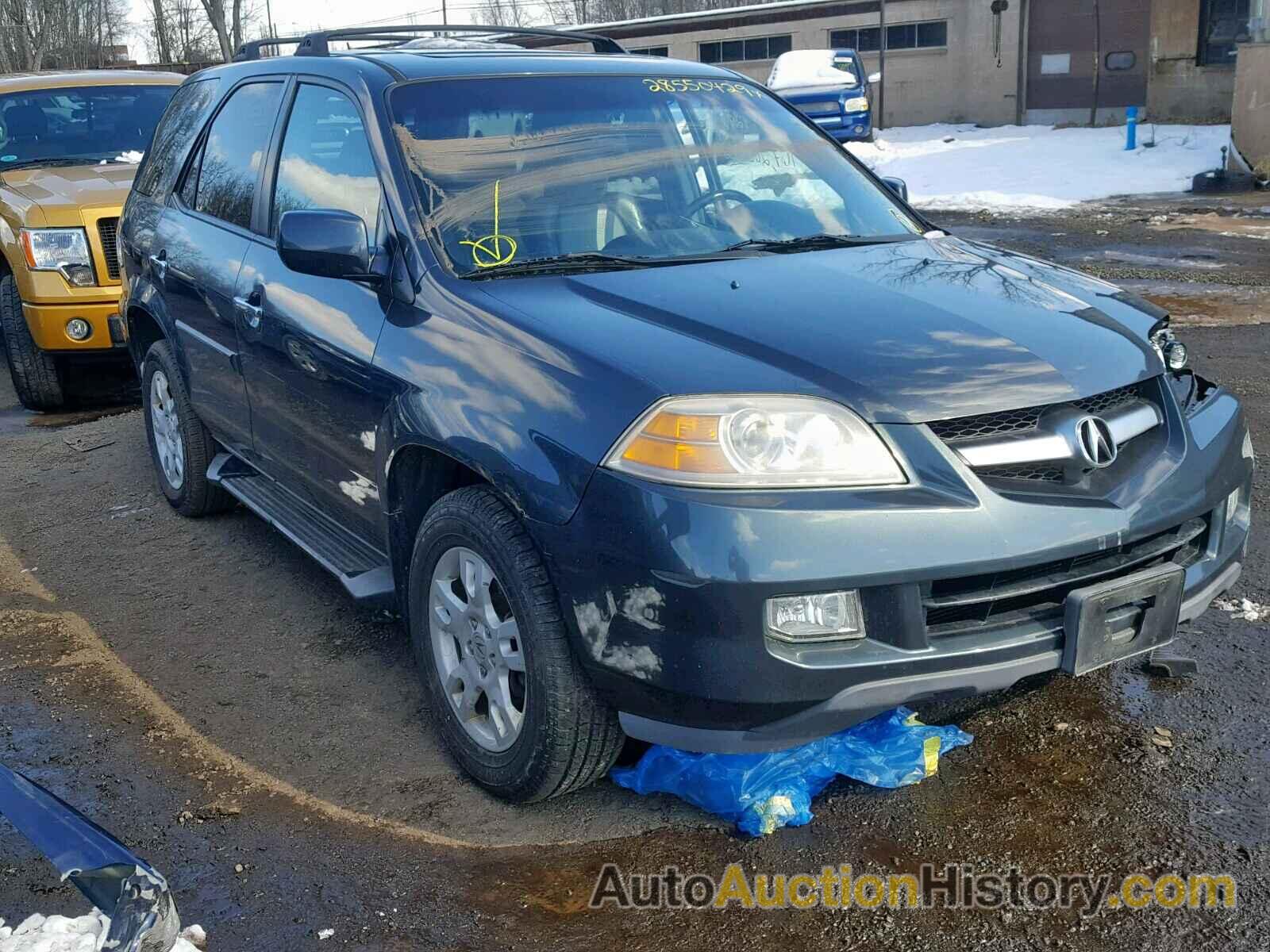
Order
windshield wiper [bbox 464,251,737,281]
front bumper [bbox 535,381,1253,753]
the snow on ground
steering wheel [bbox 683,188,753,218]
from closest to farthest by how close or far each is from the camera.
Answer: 1. front bumper [bbox 535,381,1253,753]
2. windshield wiper [bbox 464,251,737,281]
3. steering wheel [bbox 683,188,753,218]
4. the snow on ground

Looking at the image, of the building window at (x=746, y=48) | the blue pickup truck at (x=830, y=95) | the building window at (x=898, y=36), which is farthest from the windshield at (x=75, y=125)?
the building window at (x=746, y=48)

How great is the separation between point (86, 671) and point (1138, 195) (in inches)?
599

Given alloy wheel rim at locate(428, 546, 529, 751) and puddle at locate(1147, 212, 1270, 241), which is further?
puddle at locate(1147, 212, 1270, 241)

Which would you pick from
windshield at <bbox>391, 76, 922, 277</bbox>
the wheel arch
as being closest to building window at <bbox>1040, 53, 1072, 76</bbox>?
windshield at <bbox>391, 76, 922, 277</bbox>

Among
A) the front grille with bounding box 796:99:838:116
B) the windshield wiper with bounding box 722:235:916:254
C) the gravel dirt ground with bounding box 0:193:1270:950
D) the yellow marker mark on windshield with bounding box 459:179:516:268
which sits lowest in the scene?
the gravel dirt ground with bounding box 0:193:1270:950

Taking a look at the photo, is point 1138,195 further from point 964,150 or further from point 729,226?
point 729,226

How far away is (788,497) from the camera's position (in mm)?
2469

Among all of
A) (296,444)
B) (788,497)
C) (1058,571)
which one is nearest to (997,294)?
(1058,571)

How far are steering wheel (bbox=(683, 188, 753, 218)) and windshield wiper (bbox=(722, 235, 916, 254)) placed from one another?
0.19 meters

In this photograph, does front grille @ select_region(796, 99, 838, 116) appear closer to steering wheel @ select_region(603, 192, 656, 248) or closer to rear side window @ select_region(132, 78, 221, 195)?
rear side window @ select_region(132, 78, 221, 195)

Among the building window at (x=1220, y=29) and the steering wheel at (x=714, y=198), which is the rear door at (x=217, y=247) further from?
the building window at (x=1220, y=29)

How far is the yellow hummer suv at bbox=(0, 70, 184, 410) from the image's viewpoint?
696 cm

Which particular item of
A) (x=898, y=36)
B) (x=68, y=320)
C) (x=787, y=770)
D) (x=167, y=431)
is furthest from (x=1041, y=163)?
(x=787, y=770)

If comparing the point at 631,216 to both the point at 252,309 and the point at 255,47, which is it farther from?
the point at 255,47
